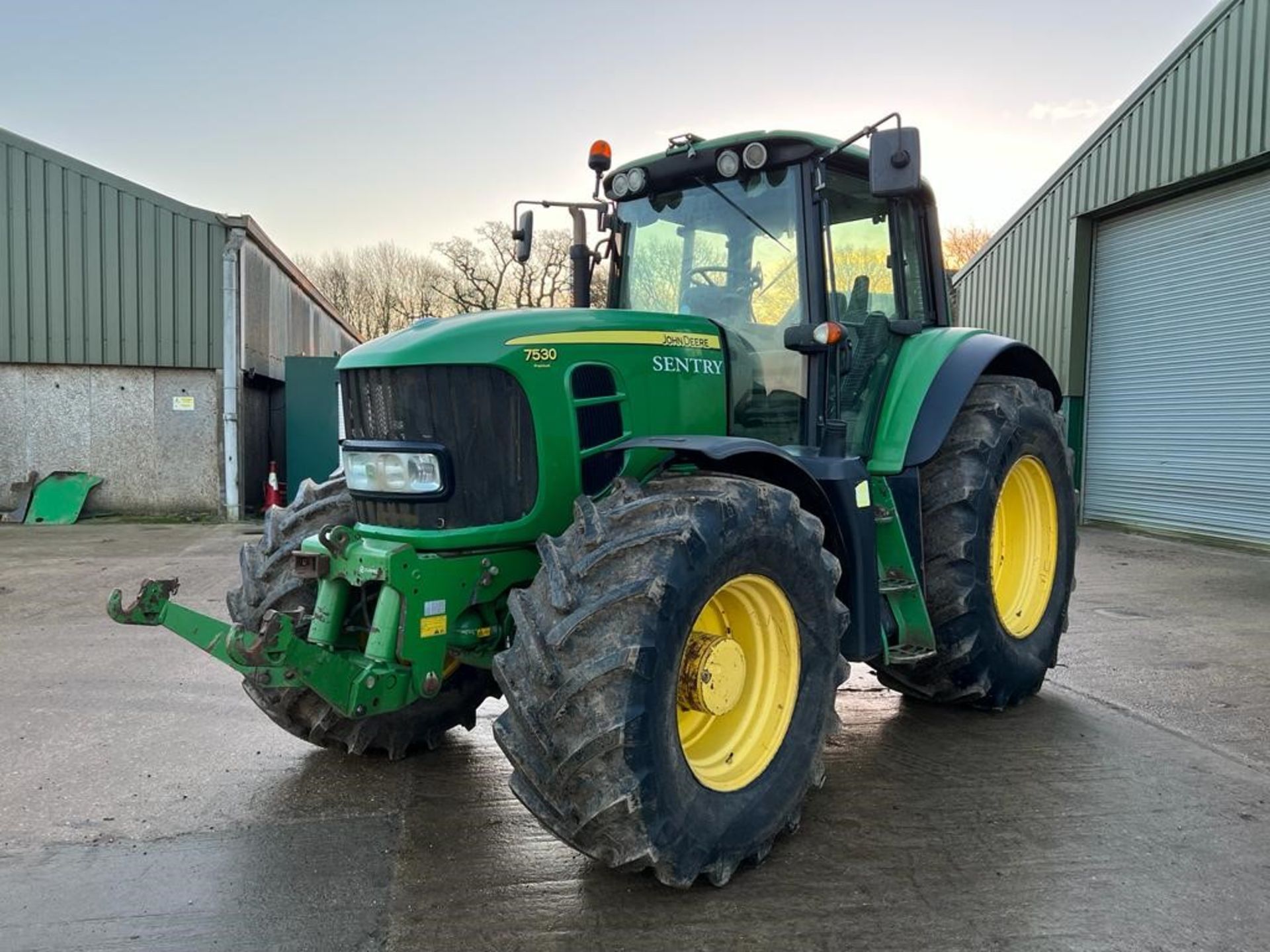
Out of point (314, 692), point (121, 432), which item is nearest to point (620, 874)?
point (314, 692)

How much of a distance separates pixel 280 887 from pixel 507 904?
73 cm

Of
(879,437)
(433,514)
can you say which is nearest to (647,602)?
(433,514)

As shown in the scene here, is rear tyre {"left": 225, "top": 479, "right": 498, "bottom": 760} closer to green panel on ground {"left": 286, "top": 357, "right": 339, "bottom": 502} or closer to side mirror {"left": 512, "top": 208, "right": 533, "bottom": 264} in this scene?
side mirror {"left": 512, "top": 208, "right": 533, "bottom": 264}

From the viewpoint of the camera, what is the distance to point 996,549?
5086mm

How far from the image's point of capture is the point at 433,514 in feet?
11.2

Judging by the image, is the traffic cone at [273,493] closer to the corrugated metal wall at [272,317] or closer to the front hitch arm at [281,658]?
the corrugated metal wall at [272,317]

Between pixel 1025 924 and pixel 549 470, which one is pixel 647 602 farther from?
pixel 1025 924

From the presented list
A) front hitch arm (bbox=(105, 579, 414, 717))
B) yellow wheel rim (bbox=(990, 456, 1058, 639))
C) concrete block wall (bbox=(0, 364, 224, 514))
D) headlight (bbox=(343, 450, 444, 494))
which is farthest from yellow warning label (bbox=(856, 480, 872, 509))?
concrete block wall (bbox=(0, 364, 224, 514))

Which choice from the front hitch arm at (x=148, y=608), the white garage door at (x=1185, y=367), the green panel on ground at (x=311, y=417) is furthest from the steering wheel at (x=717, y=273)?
the green panel on ground at (x=311, y=417)

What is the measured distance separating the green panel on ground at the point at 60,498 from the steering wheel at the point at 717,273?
11.9 meters

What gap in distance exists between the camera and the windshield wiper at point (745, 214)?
409cm

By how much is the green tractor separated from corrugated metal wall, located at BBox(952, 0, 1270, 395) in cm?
724

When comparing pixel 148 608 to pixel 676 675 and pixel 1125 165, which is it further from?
pixel 1125 165

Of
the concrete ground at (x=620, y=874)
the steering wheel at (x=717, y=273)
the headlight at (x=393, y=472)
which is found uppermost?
the steering wheel at (x=717, y=273)
